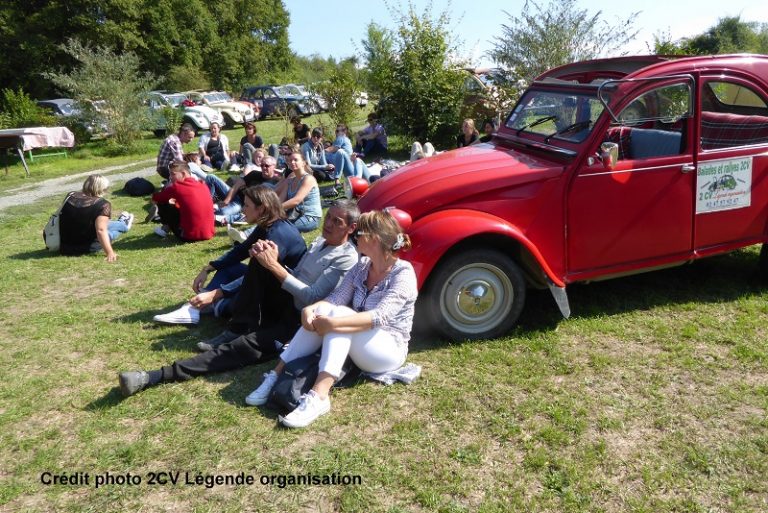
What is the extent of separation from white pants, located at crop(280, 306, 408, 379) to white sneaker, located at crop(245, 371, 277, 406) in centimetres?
15

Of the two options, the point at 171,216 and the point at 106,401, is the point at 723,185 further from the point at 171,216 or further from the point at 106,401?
the point at 171,216

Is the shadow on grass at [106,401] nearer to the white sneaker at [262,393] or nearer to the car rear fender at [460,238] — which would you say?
the white sneaker at [262,393]

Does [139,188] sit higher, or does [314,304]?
[139,188]

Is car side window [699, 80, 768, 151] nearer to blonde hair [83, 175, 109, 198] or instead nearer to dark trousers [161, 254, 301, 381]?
dark trousers [161, 254, 301, 381]

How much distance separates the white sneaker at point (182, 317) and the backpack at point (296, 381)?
159 cm

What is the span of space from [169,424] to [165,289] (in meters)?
2.85

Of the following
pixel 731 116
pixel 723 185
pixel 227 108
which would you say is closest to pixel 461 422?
pixel 723 185

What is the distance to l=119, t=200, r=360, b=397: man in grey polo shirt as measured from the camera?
404cm

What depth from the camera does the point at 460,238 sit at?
4.03 meters

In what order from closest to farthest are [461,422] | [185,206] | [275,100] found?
1. [461,422]
2. [185,206]
3. [275,100]

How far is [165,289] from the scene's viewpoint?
240 inches

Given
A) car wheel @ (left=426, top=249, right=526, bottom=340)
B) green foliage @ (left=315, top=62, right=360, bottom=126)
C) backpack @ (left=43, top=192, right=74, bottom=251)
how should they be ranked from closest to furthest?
car wheel @ (left=426, top=249, right=526, bottom=340)
backpack @ (left=43, top=192, right=74, bottom=251)
green foliage @ (left=315, top=62, right=360, bottom=126)

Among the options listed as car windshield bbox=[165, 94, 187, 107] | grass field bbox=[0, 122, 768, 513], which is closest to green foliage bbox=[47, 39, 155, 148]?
car windshield bbox=[165, 94, 187, 107]

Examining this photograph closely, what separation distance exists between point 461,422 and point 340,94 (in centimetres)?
1500
